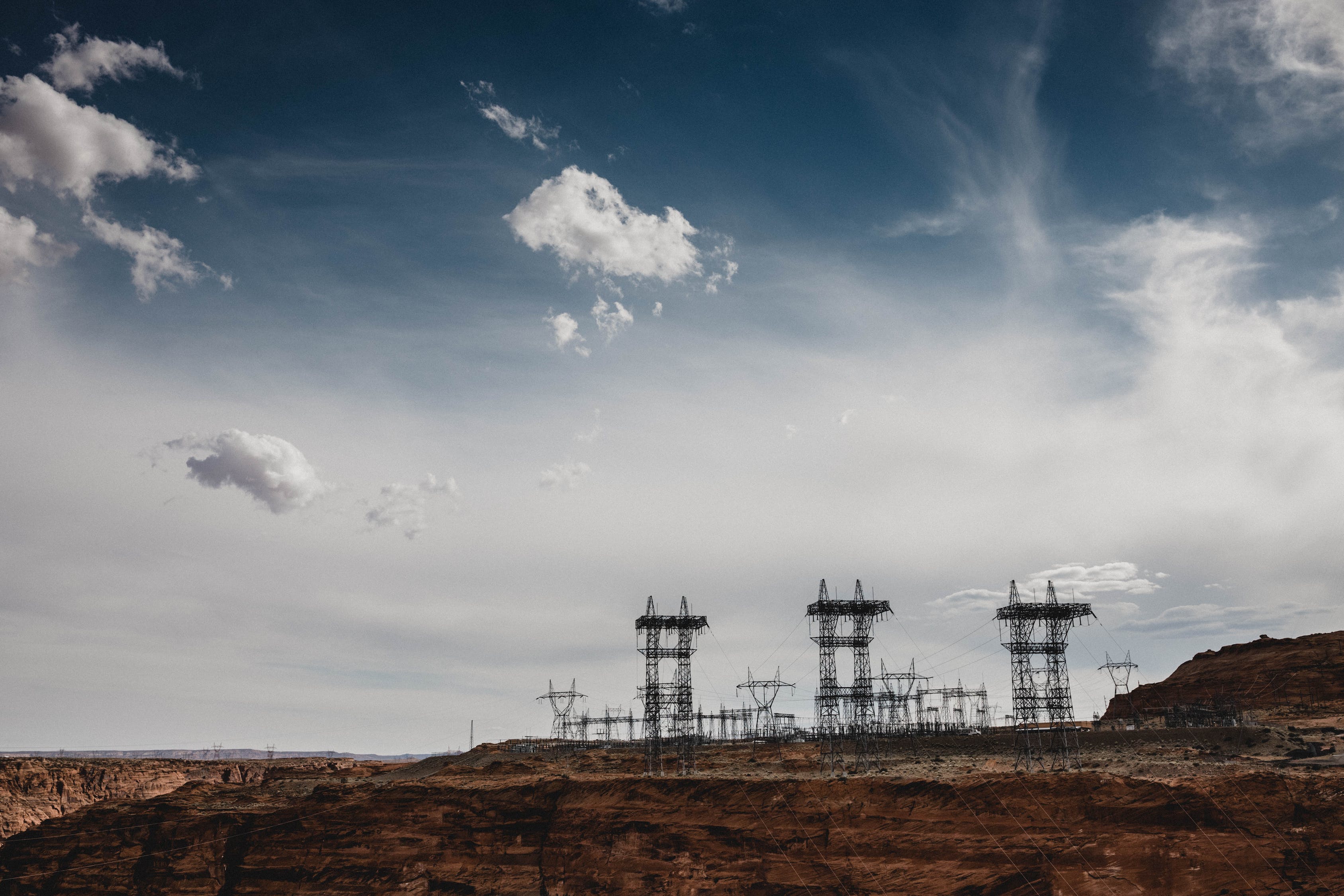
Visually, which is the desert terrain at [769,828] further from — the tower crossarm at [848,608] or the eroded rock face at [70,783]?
the eroded rock face at [70,783]

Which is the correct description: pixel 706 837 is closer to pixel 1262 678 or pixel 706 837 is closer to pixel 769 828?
pixel 769 828

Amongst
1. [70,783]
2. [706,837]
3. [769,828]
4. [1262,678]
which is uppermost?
[1262,678]

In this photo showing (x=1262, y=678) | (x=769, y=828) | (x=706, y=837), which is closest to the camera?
(x=769, y=828)

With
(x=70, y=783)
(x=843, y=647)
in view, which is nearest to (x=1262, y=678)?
(x=843, y=647)

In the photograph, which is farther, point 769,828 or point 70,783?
point 70,783

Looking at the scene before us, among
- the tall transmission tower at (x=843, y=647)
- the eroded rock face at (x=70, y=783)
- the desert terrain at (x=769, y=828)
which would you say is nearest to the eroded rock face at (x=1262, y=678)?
the desert terrain at (x=769, y=828)

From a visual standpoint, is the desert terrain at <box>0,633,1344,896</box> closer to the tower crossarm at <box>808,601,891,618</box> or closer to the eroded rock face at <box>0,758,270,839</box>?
the tower crossarm at <box>808,601,891,618</box>

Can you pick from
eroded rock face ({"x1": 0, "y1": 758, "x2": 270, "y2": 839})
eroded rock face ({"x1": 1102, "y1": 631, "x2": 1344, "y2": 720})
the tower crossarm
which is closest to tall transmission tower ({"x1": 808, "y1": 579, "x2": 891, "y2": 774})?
the tower crossarm
